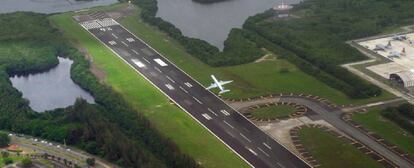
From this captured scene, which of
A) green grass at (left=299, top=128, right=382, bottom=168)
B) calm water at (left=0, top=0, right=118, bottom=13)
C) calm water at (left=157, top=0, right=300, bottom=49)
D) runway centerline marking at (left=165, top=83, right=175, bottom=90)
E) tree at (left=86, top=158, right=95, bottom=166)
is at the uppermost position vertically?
calm water at (left=0, top=0, right=118, bottom=13)

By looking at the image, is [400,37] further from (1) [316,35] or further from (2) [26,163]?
(2) [26,163]

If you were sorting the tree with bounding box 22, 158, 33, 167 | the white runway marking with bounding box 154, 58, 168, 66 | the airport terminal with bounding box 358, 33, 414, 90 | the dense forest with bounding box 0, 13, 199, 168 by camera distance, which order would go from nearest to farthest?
the tree with bounding box 22, 158, 33, 167
the dense forest with bounding box 0, 13, 199, 168
the airport terminal with bounding box 358, 33, 414, 90
the white runway marking with bounding box 154, 58, 168, 66

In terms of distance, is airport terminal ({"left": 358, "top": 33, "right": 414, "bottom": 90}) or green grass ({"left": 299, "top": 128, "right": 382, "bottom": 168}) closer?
green grass ({"left": 299, "top": 128, "right": 382, "bottom": 168})

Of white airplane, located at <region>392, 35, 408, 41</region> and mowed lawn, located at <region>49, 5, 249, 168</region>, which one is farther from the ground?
white airplane, located at <region>392, 35, 408, 41</region>

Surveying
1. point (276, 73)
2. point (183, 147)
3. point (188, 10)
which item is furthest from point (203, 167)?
point (188, 10)

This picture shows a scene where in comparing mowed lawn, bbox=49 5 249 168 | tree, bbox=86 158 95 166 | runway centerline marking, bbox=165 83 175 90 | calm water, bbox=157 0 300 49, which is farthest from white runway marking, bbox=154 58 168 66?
tree, bbox=86 158 95 166

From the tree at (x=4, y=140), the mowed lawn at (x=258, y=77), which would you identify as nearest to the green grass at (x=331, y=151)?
the mowed lawn at (x=258, y=77)

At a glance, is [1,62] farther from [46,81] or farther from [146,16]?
[146,16]

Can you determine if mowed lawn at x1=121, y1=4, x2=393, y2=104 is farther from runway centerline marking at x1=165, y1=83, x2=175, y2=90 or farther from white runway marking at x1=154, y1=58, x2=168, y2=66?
runway centerline marking at x1=165, y1=83, x2=175, y2=90
